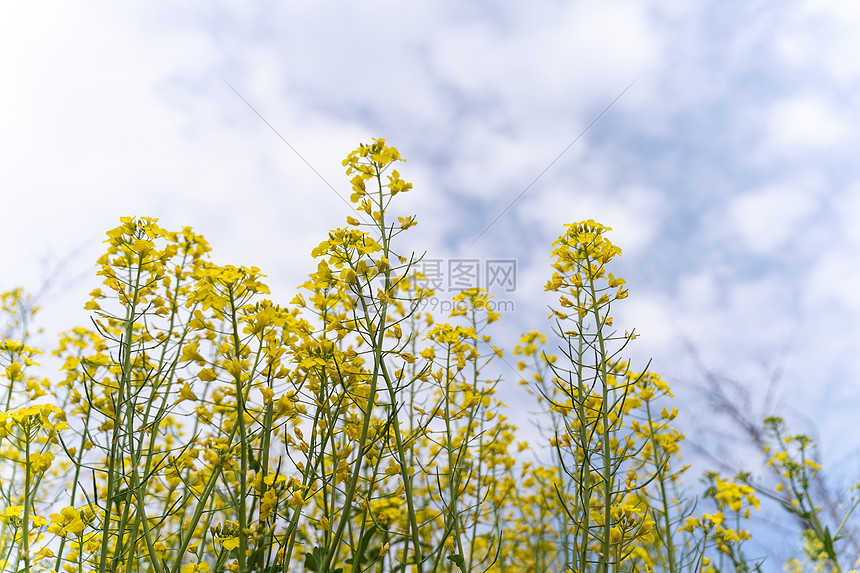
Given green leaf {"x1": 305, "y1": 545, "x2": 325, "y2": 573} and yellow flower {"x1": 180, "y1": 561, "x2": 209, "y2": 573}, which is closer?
green leaf {"x1": 305, "y1": 545, "x2": 325, "y2": 573}

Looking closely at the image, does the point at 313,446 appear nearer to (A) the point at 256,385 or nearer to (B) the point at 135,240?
(A) the point at 256,385

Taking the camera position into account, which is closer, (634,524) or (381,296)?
(381,296)

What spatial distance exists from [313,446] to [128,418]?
0.83m

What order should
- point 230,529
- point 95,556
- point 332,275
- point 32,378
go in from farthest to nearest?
point 32,378 → point 95,556 → point 332,275 → point 230,529

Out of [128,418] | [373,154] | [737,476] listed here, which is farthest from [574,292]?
[737,476]

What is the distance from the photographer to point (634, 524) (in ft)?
7.98

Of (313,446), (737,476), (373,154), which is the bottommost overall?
(313,446)

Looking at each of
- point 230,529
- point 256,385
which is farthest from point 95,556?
point 256,385

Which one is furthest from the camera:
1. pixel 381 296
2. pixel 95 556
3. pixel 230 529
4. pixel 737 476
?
pixel 737 476

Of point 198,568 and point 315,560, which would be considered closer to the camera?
point 315,560

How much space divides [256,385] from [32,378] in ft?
7.18

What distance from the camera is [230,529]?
2.11 meters

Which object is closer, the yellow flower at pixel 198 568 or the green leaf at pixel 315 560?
the green leaf at pixel 315 560

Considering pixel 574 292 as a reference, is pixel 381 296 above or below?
below
